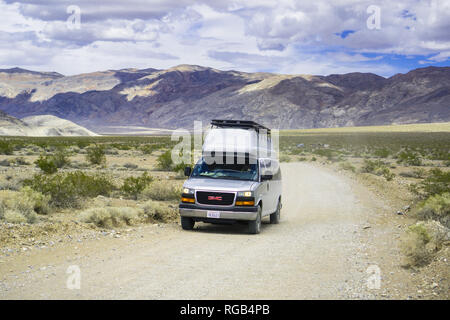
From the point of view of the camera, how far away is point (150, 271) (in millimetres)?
8102

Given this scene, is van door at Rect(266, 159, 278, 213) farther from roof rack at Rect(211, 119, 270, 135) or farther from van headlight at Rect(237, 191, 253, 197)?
van headlight at Rect(237, 191, 253, 197)

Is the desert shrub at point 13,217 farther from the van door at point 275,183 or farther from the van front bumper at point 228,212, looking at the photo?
the van door at point 275,183

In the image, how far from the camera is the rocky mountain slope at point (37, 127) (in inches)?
4569

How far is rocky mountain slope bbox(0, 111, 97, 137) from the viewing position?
116 meters

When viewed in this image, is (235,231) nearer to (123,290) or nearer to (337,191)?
(123,290)

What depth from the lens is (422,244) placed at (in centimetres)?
927

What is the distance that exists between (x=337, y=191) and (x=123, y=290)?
15.6 m

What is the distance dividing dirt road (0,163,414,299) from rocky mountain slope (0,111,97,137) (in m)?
110

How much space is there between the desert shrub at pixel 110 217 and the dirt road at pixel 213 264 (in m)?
0.79

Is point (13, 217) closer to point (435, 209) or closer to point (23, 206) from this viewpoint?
point (23, 206)

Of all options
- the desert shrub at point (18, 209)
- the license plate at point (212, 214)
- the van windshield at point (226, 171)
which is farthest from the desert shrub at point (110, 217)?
the license plate at point (212, 214)

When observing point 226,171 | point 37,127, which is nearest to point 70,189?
point 226,171

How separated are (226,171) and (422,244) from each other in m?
5.19
